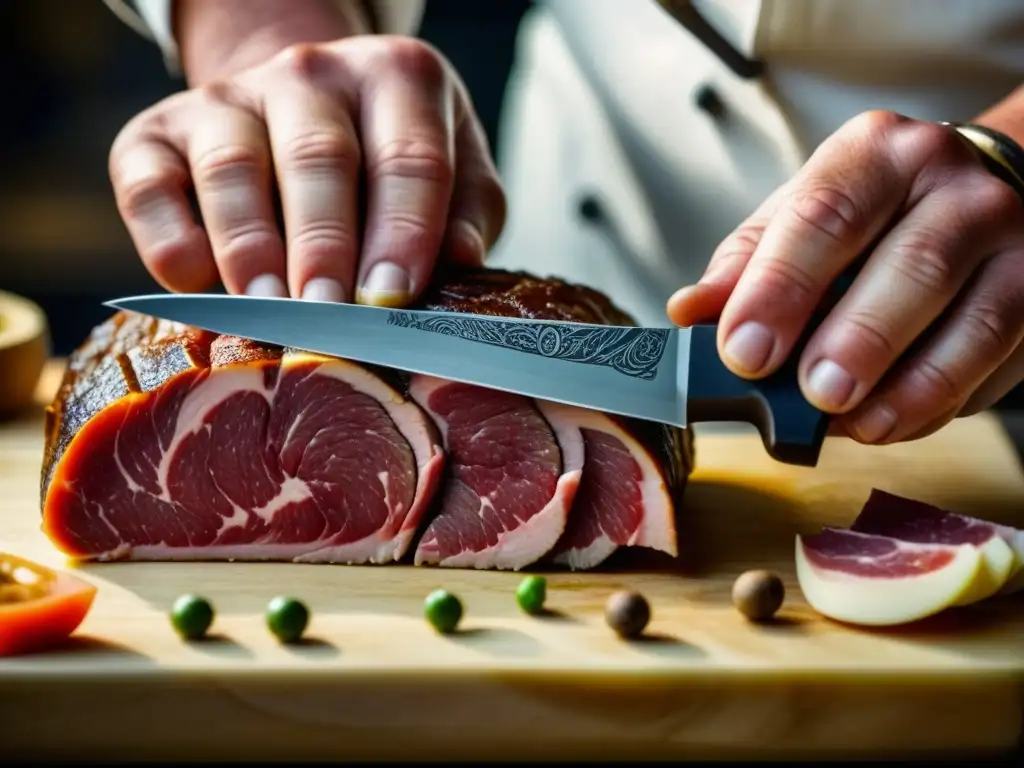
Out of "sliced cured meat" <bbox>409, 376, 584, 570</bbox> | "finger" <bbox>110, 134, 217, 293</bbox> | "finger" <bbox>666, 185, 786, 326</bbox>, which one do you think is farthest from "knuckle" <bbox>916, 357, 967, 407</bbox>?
"finger" <bbox>110, 134, 217, 293</bbox>

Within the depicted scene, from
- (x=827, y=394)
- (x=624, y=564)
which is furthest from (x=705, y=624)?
(x=827, y=394)

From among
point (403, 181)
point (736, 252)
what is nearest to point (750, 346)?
point (736, 252)

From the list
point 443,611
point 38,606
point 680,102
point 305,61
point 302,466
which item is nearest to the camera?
point 38,606

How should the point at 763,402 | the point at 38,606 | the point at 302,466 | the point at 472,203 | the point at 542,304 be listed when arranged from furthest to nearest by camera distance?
the point at 472,203, the point at 542,304, the point at 302,466, the point at 763,402, the point at 38,606

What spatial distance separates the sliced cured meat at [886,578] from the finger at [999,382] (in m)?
0.51

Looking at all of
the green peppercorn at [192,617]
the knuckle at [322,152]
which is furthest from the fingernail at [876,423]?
the green peppercorn at [192,617]

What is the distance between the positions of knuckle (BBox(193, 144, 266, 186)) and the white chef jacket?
3.72 ft

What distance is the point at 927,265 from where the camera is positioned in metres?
2.51

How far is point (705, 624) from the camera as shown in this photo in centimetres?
254

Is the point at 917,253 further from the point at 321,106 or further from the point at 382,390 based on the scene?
the point at 321,106

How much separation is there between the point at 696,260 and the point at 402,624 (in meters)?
2.06

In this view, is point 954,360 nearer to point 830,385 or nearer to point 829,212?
point 830,385

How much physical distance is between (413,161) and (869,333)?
1088 mm

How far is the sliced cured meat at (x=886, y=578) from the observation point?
2.47m
